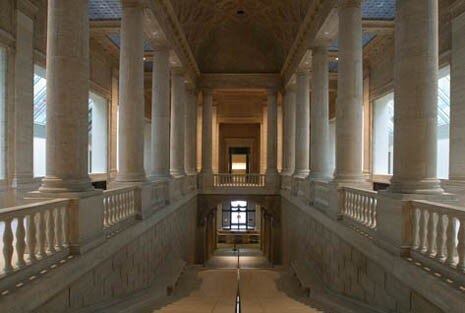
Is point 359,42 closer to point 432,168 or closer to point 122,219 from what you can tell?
point 432,168

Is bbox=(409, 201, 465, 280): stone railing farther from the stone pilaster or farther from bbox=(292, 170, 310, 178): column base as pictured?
the stone pilaster

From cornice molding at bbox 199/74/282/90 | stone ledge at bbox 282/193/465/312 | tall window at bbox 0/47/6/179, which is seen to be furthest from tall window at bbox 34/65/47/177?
stone ledge at bbox 282/193/465/312

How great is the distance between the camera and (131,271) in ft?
28.0

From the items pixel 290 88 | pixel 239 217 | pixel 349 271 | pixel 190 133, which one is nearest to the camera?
pixel 349 271

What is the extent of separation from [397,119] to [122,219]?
19.1 ft

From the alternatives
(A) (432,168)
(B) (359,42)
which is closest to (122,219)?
(A) (432,168)

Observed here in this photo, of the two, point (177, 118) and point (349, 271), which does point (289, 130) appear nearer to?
point (177, 118)

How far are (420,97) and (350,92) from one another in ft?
13.3

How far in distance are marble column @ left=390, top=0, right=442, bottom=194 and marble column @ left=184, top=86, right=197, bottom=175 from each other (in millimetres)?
15926

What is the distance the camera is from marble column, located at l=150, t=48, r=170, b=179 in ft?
45.7

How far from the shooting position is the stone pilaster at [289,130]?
21.5 meters

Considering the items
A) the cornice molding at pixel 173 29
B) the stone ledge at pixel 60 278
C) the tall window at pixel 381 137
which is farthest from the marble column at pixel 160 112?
the tall window at pixel 381 137

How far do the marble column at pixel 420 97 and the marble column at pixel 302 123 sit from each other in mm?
10894

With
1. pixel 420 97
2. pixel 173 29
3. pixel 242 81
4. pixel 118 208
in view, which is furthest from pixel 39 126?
pixel 420 97
